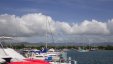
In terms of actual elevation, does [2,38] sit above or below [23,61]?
above

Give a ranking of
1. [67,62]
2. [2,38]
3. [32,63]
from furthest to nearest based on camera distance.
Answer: [67,62] < [2,38] < [32,63]

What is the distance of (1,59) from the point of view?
3353 cm

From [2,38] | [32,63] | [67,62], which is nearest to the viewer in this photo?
[32,63]

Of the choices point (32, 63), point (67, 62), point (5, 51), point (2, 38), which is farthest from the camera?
point (67, 62)

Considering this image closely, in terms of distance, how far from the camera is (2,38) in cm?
3741

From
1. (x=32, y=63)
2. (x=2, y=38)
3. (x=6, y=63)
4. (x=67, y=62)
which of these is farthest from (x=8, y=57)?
(x=67, y=62)

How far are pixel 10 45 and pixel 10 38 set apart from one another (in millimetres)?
1818

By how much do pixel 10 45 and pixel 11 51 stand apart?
441cm

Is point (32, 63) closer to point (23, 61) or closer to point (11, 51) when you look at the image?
point (23, 61)

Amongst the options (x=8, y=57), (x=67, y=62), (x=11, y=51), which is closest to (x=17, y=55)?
(x=11, y=51)

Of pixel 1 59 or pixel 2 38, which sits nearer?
pixel 1 59

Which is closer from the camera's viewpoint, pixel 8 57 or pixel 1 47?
pixel 8 57

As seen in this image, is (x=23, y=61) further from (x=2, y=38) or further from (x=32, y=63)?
(x=2, y=38)

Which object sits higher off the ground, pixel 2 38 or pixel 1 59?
pixel 2 38
